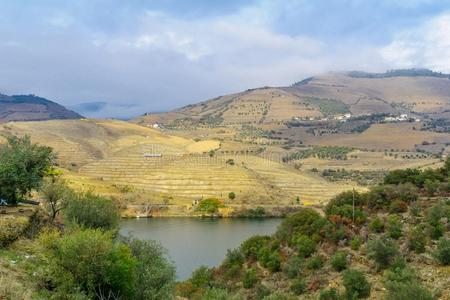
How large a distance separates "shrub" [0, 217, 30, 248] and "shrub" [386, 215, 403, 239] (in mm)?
23556

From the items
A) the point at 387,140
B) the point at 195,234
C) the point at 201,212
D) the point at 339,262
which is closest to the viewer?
the point at 339,262

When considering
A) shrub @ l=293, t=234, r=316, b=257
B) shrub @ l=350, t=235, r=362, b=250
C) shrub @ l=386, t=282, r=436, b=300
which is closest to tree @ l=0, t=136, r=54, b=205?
shrub @ l=293, t=234, r=316, b=257

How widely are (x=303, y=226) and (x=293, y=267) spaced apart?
8534 mm

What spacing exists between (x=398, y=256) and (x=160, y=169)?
99.4m

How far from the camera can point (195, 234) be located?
239 feet

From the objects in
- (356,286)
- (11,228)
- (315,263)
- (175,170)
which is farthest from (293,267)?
(175,170)

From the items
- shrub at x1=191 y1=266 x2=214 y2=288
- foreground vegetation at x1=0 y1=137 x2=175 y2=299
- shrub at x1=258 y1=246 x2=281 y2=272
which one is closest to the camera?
foreground vegetation at x1=0 y1=137 x2=175 y2=299

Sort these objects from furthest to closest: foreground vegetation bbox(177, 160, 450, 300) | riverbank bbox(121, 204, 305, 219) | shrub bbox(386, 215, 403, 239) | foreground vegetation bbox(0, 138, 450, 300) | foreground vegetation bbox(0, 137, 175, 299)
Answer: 1. riverbank bbox(121, 204, 305, 219)
2. shrub bbox(386, 215, 403, 239)
3. foreground vegetation bbox(177, 160, 450, 300)
4. foreground vegetation bbox(0, 138, 450, 300)
5. foreground vegetation bbox(0, 137, 175, 299)

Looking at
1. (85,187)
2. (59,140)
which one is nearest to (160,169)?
(85,187)

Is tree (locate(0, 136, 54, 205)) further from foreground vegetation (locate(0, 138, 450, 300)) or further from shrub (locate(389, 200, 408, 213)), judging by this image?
shrub (locate(389, 200, 408, 213))

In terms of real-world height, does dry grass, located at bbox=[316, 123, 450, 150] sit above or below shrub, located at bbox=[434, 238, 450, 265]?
above

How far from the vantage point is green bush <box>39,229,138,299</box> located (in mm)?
18766

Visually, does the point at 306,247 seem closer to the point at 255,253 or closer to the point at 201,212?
the point at 255,253

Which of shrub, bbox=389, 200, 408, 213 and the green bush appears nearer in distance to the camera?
the green bush
